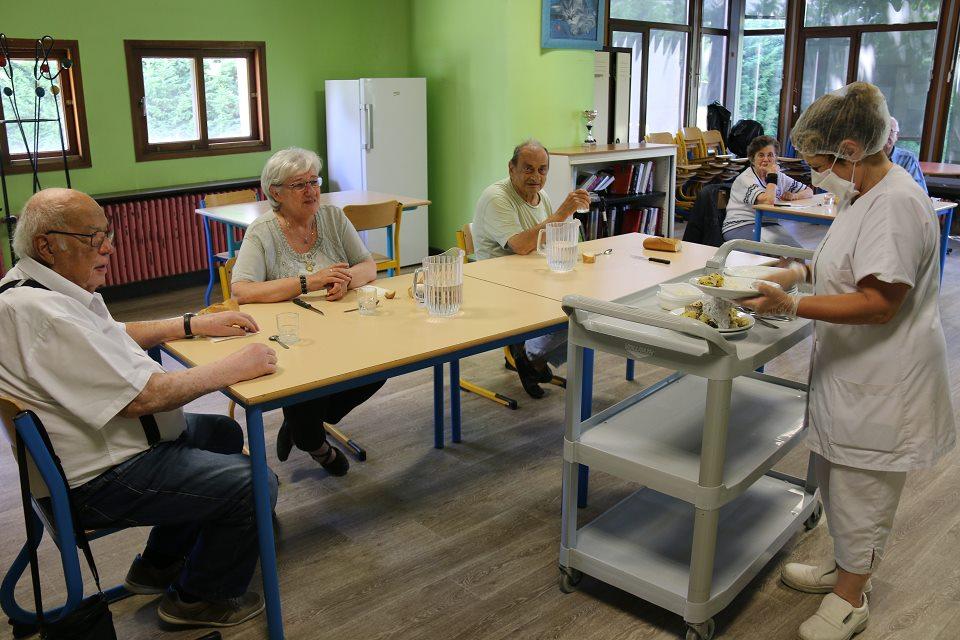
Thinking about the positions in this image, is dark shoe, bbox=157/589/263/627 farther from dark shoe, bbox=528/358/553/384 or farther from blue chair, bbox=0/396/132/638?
dark shoe, bbox=528/358/553/384

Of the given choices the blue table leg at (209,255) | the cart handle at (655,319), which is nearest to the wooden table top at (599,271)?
the cart handle at (655,319)

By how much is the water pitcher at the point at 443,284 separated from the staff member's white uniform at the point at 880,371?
3.40ft

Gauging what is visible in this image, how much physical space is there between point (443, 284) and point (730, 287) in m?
0.85

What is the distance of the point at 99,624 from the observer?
1.80 meters

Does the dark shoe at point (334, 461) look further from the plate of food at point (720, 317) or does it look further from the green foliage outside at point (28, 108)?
the green foliage outside at point (28, 108)

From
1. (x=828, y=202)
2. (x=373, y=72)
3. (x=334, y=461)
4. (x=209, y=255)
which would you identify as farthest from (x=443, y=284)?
(x=373, y=72)

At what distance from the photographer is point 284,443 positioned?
3031 mm

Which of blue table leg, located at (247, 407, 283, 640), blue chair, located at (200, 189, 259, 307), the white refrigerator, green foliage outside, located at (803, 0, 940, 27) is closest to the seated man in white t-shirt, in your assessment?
blue table leg, located at (247, 407, 283, 640)

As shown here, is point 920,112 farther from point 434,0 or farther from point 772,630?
point 772,630

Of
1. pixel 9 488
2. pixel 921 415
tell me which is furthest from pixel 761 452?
pixel 9 488

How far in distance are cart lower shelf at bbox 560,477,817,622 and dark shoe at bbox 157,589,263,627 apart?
92cm

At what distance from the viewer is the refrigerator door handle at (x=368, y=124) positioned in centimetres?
605

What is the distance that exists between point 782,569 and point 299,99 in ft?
17.1

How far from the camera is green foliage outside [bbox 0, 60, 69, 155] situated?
16.9ft
